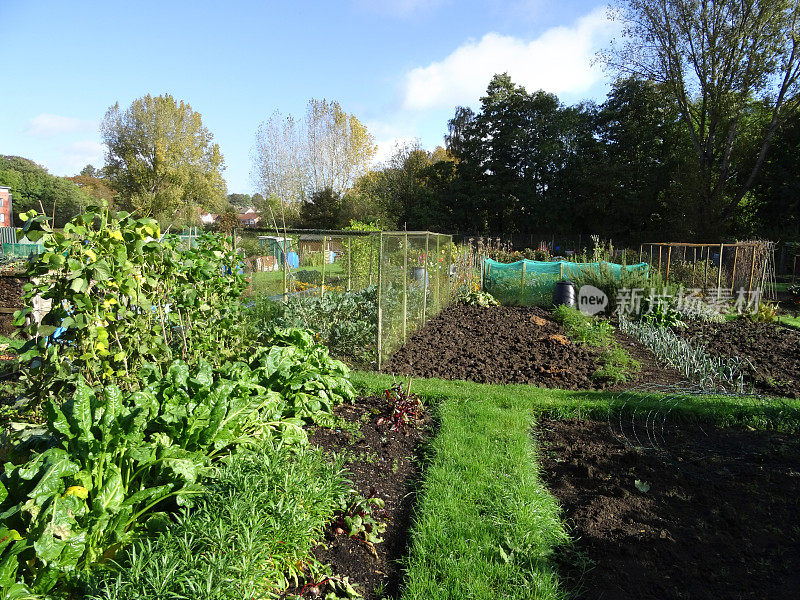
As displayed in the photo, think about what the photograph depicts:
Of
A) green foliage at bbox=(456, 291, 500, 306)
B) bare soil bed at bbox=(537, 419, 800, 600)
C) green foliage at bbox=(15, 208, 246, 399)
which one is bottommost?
bare soil bed at bbox=(537, 419, 800, 600)

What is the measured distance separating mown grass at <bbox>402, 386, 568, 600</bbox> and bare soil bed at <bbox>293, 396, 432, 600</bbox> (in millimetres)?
123

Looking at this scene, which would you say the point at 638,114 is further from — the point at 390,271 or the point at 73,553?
the point at 73,553

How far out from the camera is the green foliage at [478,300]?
11523mm

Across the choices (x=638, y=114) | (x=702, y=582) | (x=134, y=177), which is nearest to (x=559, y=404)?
(x=702, y=582)

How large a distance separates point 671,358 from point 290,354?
5.34 metres

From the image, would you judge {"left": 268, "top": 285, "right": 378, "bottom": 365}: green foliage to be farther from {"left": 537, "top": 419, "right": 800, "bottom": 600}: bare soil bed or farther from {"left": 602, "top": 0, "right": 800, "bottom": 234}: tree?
{"left": 602, "top": 0, "right": 800, "bottom": 234}: tree

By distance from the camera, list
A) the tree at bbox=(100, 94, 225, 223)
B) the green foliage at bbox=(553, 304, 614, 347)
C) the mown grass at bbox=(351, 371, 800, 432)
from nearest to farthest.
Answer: the mown grass at bbox=(351, 371, 800, 432) < the green foliage at bbox=(553, 304, 614, 347) < the tree at bbox=(100, 94, 225, 223)

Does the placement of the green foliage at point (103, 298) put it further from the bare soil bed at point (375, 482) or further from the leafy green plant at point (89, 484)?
the bare soil bed at point (375, 482)

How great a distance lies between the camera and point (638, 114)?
26953 mm

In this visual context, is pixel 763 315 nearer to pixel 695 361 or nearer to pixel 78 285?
pixel 695 361

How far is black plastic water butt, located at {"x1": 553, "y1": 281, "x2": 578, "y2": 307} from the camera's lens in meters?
11.0

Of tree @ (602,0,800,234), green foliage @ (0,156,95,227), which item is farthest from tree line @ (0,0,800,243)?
green foliage @ (0,156,95,227)

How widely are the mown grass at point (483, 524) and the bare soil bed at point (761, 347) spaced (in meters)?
3.54

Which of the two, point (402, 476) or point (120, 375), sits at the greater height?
point (120, 375)
